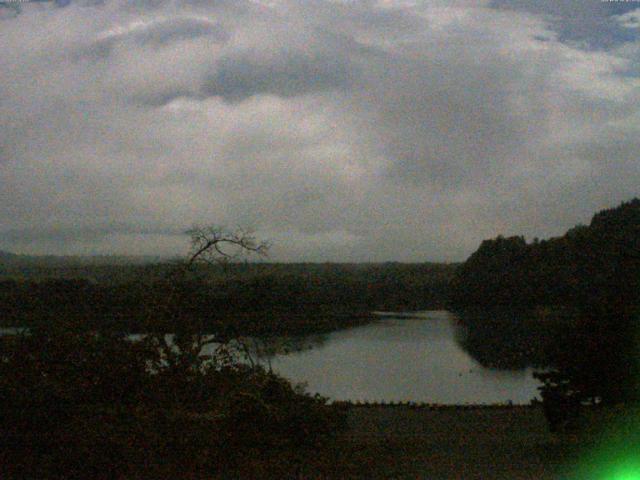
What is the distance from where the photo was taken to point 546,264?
36.5 metres

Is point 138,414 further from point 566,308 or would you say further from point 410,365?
point 566,308

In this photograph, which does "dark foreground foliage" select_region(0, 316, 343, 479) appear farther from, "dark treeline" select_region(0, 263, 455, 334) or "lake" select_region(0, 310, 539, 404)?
"lake" select_region(0, 310, 539, 404)

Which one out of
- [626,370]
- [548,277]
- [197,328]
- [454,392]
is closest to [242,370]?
[197,328]

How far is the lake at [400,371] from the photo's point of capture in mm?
19062

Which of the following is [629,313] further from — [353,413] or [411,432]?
[353,413]

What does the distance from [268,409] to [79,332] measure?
3180 mm

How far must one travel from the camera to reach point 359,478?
29.7 ft

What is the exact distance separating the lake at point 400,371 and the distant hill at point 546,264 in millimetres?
3934

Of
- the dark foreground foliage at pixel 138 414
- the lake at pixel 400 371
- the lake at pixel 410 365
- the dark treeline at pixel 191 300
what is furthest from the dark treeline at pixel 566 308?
the dark treeline at pixel 191 300

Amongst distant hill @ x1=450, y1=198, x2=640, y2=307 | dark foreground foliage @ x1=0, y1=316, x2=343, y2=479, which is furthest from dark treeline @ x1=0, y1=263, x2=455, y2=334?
distant hill @ x1=450, y1=198, x2=640, y2=307

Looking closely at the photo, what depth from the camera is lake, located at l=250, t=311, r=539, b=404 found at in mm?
19062

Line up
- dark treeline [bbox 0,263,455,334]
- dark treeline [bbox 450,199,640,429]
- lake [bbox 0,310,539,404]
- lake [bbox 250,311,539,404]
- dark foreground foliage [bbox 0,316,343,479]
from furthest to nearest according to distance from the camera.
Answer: lake [bbox 250,311,539,404], lake [bbox 0,310,539,404], dark treeline [bbox 0,263,455,334], dark treeline [bbox 450,199,640,429], dark foreground foliage [bbox 0,316,343,479]

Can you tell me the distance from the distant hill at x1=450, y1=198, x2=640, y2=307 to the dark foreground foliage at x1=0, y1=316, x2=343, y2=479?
13.2 metres

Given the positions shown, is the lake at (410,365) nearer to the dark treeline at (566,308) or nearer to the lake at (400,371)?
the lake at (400,371)
